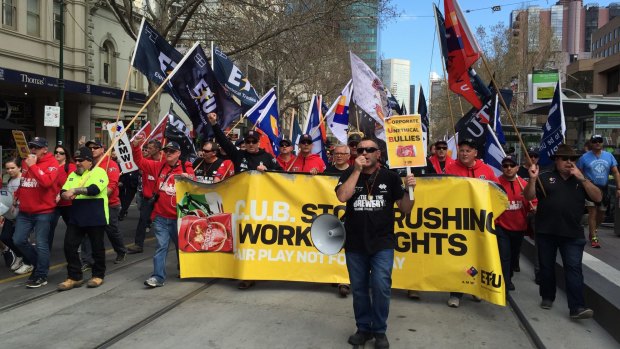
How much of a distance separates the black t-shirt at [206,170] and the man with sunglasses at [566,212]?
161 inches

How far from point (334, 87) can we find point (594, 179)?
34.8 meters

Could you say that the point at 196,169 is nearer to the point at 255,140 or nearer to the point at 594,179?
the point at 255,140

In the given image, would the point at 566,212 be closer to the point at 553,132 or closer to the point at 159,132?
the point at 553,132

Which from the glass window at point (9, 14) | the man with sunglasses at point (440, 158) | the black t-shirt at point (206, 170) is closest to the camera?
the black t-shirt at point (206, 170)

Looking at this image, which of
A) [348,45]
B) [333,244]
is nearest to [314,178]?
[333,244]

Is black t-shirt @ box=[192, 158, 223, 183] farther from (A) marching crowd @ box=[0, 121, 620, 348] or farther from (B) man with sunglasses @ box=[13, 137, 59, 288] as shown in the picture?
(B) man with sunglasses @ box=[13, 137, 59, 288]

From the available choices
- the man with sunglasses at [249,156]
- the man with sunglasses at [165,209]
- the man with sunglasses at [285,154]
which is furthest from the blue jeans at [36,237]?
the man with sunglasses at [285,154]

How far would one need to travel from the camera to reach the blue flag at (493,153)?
6.88m

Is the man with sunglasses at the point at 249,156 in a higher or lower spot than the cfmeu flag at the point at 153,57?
lower

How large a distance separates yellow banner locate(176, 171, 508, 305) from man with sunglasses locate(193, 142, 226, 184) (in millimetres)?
715

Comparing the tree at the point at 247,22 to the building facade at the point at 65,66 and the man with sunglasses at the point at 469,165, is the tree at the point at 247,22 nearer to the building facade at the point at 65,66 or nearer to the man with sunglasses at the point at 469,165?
the building facade at the point at 65,66

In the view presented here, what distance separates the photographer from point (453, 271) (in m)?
5.96

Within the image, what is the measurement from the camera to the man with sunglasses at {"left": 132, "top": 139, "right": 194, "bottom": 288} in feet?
21.6

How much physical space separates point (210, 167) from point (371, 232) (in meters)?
3.71
